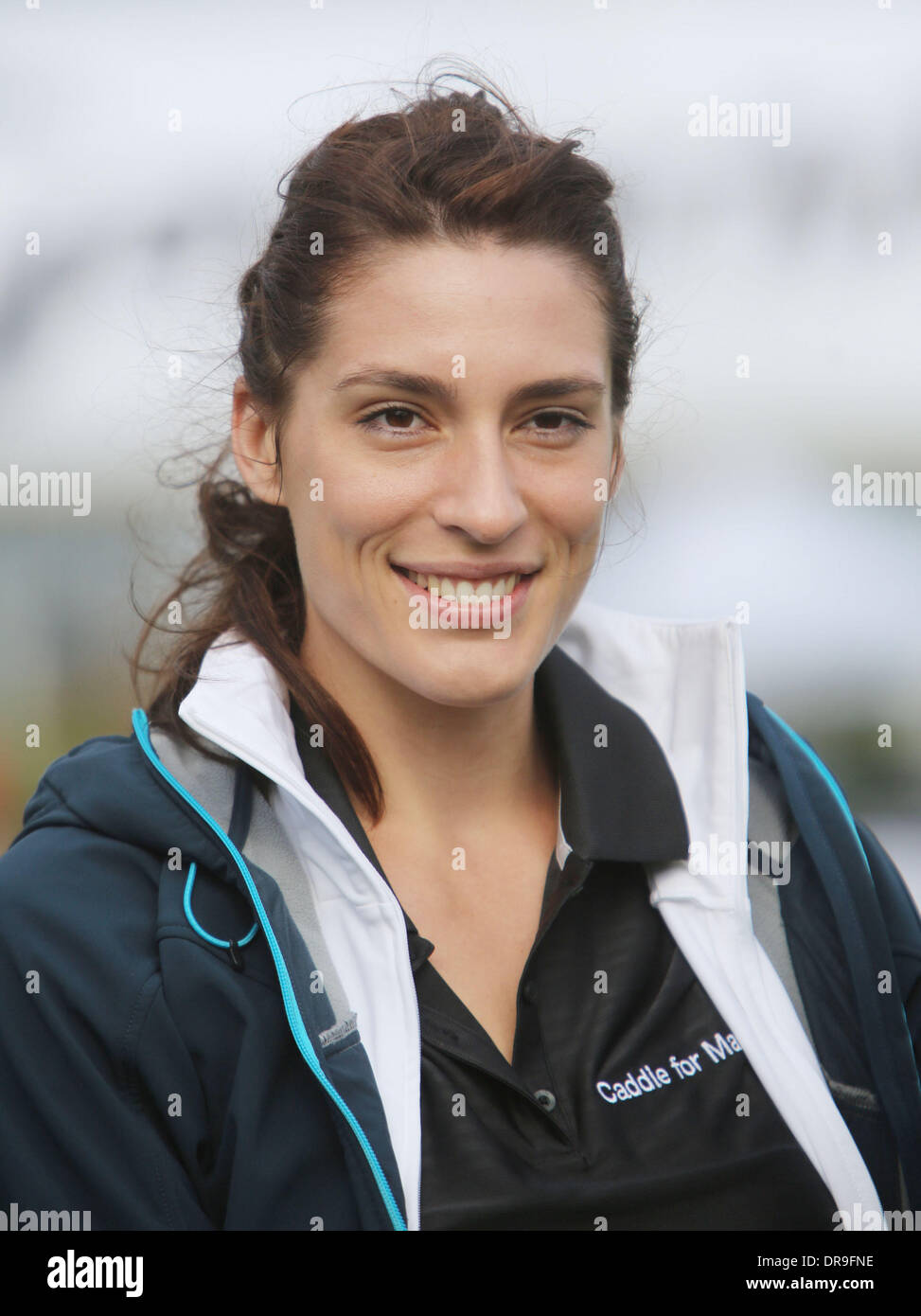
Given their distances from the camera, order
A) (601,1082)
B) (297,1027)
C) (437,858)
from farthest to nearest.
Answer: (437,858) < (601,1082) < (297,1027)

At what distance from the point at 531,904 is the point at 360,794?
22 centimetres

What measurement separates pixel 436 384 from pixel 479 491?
0.37ft

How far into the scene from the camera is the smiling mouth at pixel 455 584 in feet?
3.89

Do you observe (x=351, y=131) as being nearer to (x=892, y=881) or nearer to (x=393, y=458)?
(x=393, y=458)

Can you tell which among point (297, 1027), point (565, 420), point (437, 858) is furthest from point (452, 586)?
point (297, 1027)

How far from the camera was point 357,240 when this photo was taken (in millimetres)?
1194

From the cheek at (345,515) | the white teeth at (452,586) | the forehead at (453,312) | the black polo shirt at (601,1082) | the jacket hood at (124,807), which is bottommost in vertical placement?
the black polo shirt at (601,1082)

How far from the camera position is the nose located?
44.6 inches

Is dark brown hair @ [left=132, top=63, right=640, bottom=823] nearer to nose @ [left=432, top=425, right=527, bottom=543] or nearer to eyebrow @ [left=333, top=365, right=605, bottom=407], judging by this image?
eyebrow @ [left=333, top=365, right=605, bottom=407]

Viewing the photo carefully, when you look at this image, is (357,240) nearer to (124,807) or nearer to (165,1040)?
(124,807)

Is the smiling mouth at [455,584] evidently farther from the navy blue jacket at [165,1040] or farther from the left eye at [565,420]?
the navy blue jacket at [165,1040]

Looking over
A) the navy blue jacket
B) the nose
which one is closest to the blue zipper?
the navy blue jacket

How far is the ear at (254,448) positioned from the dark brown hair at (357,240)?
0.02 meters

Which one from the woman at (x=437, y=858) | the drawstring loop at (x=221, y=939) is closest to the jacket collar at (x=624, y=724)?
Answer: the woman at (x=437, y=858)
